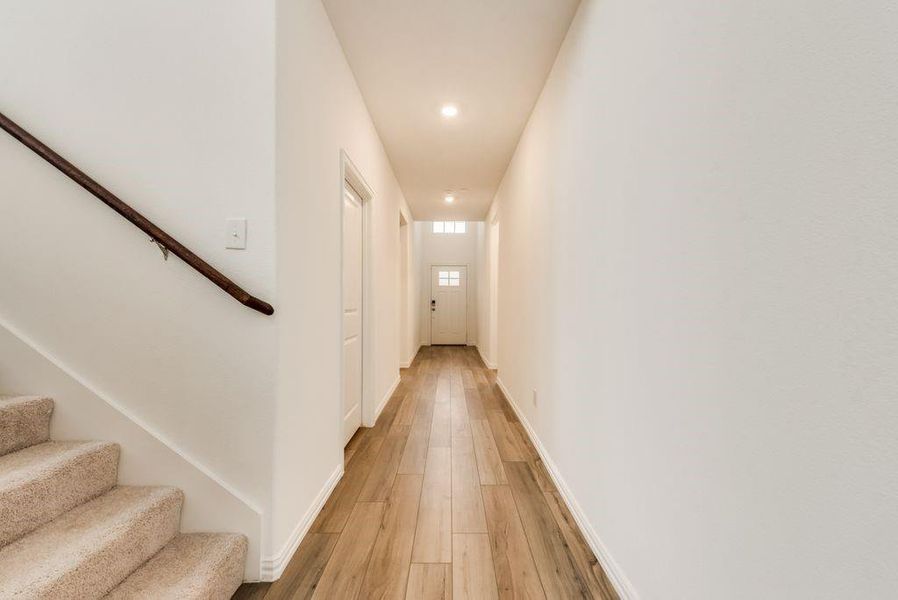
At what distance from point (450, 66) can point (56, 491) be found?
2745mm

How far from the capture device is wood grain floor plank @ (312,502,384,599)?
4.85ft

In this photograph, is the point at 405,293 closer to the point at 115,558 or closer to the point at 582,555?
the point at 582,555

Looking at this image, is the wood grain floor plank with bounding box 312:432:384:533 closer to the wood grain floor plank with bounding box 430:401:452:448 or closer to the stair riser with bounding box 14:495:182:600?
the wood grain floor plank with bounding box 430:401:452:448

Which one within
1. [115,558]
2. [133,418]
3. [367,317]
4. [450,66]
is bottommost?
[115,558]

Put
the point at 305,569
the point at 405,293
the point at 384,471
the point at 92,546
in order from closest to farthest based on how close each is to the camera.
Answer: the point at 92,546
the point at 305,569
the point at 384,471
the point at 405,293

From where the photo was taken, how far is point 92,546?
116cm

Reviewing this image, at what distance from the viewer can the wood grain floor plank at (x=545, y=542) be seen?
1497mm

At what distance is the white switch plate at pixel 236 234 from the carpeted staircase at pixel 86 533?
0.87m

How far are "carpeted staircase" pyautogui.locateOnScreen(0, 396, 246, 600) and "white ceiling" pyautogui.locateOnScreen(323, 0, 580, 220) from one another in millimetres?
2227

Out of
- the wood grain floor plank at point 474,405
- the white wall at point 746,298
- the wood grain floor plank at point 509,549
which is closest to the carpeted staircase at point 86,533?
the wood grain floor plank at point 509,549

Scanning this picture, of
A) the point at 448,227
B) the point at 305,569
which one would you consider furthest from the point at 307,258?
the point at 448,227

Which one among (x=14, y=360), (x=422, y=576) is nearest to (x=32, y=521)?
(x=14, y=360)

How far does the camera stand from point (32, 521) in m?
1.22

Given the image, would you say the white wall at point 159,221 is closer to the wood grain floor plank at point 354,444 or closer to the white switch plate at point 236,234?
the white switch plate at point 236,234
